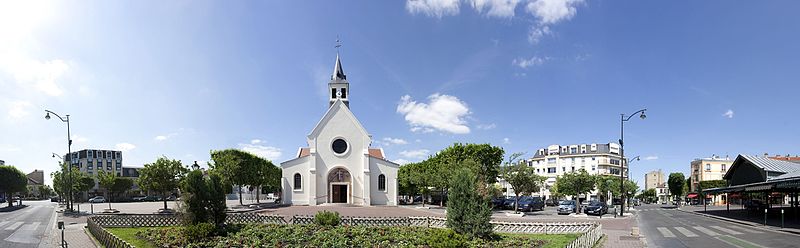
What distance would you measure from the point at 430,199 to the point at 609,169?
45.9 meters

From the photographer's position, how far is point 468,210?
2012cm

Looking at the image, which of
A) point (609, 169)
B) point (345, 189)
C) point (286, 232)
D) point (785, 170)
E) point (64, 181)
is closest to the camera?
point (286, 232)

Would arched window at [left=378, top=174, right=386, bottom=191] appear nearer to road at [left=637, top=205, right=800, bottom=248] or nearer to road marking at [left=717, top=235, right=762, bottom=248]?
road at [left=637, top=205, right=800, bottom=248]

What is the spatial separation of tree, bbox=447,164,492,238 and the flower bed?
652mm

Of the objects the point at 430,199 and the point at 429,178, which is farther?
the point at 430,199

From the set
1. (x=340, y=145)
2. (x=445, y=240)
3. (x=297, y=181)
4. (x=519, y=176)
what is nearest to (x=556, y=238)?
(x=445, y=240)

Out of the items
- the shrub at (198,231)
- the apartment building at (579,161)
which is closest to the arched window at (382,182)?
the shrub at (198,231)

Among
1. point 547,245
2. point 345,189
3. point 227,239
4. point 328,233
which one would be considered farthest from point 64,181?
point 547,245

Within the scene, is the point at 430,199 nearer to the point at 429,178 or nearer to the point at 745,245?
the point at 429,178

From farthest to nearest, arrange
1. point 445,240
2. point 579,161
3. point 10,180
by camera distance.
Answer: point 579,161
point 10,180
point 445,240

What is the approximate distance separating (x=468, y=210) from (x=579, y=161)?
85.1 metres

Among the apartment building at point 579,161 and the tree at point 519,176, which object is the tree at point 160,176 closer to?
the tree at point 519,176

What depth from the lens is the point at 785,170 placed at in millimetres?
42500

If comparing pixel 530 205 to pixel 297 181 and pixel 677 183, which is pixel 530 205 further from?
pixel 677 183
